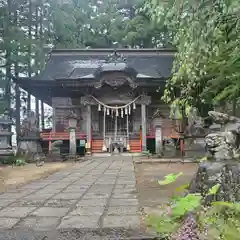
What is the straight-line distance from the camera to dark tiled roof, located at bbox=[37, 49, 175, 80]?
21.3 m

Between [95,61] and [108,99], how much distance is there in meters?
4.18

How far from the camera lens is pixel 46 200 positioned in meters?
4.69

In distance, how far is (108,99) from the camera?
772 inches

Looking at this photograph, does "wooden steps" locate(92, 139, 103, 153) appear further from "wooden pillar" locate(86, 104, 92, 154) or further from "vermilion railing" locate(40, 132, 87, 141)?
"vermilion railing" locate(40, 132, 87, 141)

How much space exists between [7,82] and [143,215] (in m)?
22.9

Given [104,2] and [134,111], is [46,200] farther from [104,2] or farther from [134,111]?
[104,2]

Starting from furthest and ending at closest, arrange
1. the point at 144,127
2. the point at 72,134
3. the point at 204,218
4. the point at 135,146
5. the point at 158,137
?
the point at 144,127
the point at 135,146
the point at 72,134
the point at 158,137
the point at 204,218

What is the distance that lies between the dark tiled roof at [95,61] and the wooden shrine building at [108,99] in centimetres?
6

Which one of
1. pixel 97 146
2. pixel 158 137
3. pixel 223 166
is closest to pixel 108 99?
pixel 97 146

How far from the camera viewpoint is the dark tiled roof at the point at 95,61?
21.3 metres

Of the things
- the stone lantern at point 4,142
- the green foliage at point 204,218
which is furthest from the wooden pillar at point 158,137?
the green foliage at point 204,218

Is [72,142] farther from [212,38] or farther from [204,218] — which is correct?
[204,218]

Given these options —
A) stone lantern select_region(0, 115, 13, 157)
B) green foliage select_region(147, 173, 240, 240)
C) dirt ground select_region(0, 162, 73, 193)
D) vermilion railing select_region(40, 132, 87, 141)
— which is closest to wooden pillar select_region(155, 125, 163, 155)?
vermilion railing select_region(40, 132, 87, 141)

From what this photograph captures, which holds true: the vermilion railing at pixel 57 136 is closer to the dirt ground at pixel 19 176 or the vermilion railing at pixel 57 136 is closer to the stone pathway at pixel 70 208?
the dirt ground at pixel 19 176
